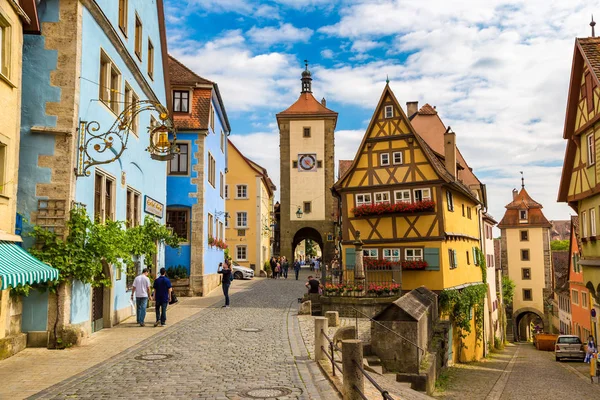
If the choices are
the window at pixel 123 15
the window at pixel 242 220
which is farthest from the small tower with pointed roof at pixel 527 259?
the window at pixel 123 15

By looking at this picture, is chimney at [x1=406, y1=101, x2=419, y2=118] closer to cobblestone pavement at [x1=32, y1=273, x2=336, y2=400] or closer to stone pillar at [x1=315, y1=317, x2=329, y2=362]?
cobblestone pavement at [x1=32, y1=273, x2=336, y2=400]

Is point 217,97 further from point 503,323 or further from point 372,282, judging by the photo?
point 503,323

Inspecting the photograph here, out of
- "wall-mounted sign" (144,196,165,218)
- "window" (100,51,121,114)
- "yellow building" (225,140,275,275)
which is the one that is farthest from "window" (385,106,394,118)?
"yellow building" (225,140,275,275)

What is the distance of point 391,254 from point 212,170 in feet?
33.2

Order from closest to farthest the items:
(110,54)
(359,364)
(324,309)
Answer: (359,364) < (110,54) < (324,309)

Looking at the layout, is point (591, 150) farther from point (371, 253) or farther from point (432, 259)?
point (371, 253)

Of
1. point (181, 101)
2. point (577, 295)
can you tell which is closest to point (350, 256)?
point (181, 101)

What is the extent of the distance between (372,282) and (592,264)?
27.6 feet

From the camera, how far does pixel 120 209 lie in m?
16.4

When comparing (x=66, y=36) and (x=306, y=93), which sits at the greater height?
(x=306, y=93)

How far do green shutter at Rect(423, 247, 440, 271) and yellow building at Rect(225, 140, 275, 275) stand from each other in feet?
78.1

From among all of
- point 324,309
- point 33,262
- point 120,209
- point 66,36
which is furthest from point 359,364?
point 324,309

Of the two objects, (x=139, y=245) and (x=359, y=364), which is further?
(x=139, y=245)

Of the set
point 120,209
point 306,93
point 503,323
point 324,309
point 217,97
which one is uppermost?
point 306,93
